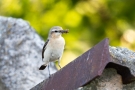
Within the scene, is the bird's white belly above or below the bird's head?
below

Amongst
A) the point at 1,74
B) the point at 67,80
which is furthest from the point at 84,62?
the point at 1,74

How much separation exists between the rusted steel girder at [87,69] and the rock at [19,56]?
3075 millimetres

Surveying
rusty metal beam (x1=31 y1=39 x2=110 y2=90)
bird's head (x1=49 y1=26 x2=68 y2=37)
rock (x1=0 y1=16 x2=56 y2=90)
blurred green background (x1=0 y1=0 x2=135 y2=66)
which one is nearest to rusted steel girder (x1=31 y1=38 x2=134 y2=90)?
rusty metal beam (x1=31 y1=39 x2=110 y2=90)

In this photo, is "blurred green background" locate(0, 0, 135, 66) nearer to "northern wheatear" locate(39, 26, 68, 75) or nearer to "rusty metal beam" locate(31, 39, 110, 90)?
"northern wheatear" locate(39, 26, 68, 75)

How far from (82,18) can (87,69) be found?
746 centimetres

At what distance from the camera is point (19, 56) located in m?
9.52

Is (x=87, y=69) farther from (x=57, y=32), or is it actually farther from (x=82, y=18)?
(x=82, y=18)

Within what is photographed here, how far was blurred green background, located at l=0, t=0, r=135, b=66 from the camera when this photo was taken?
12438mm

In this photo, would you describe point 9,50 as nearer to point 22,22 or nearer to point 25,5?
point 22,22

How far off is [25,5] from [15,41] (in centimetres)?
335

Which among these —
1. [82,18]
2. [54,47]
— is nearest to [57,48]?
[54,47]

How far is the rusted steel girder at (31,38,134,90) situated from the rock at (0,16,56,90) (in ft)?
10.1

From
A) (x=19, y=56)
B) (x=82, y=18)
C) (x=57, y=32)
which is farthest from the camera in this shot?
(x=82, y=18)

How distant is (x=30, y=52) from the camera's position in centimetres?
956
